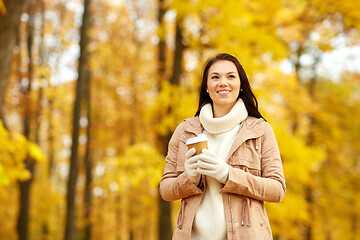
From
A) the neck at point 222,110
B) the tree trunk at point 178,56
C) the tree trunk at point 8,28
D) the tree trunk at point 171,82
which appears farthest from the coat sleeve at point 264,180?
the tree trunk at point 178,56

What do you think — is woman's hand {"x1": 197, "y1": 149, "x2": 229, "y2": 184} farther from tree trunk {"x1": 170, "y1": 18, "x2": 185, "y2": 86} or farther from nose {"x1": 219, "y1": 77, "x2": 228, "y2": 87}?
tree trunk {"x1": 170, "y1": 18, "x2": 185, "y2": 86}

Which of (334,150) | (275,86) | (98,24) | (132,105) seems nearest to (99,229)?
(132,105)

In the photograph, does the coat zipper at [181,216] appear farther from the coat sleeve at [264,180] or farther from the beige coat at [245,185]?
the coat sleeve at [264,180]

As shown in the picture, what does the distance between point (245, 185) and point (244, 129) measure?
33 centimetres

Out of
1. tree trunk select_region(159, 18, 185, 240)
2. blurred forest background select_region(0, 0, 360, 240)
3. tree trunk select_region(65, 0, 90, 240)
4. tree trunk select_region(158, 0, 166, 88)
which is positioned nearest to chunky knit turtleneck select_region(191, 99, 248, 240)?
blurred forest background select_region(0, 0, 360, 240)

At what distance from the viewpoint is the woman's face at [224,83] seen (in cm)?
224

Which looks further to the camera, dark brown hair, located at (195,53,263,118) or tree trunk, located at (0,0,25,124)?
tree trunk, located at (0,0,25,124)

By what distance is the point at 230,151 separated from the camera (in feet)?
6.97

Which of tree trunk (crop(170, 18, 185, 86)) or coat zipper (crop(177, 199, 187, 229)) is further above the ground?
tree trunk (crop(170, 18, 185, 86))

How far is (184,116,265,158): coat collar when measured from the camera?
2123 millimetres

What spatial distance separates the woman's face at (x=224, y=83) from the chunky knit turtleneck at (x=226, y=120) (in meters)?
0.07

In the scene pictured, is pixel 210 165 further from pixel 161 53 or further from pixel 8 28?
pixel 161 53

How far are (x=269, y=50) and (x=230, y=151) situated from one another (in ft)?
18.1

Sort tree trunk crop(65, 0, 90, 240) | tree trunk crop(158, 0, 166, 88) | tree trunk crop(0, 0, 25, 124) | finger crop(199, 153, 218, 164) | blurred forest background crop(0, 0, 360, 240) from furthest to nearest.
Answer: tree trunk crop(158, 0, 166, 88) → tree trunk crop(65, 0, 90, 240) → blurred forest background crop(0, 0, 360, 240) → tree trunk crop(0, 0, 25, 124) → finger crop(199, 153, 218, 164)
